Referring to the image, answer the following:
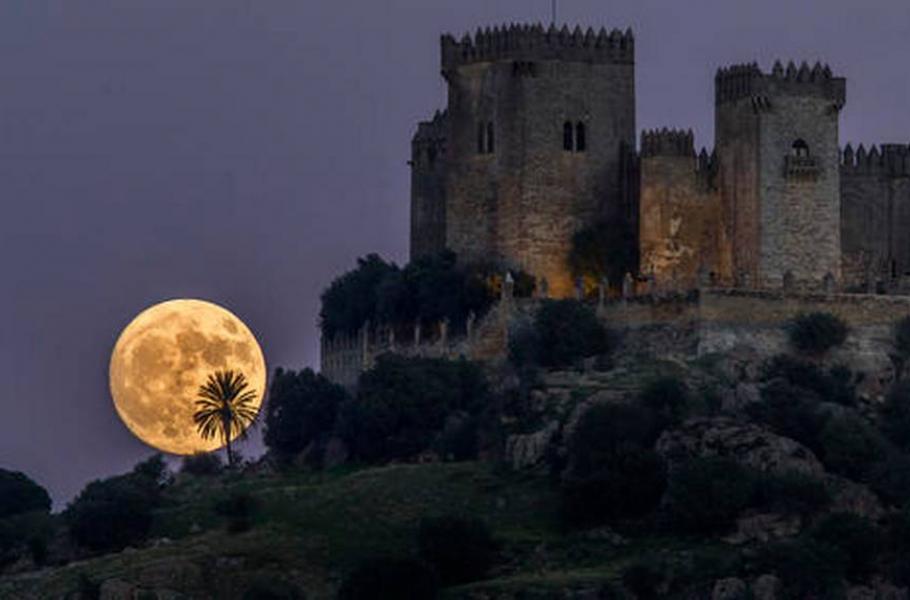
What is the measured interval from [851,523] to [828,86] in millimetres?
21576

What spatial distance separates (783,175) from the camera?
159m

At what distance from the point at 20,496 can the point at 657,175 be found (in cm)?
2560

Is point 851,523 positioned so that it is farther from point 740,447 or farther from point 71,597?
point 71,597

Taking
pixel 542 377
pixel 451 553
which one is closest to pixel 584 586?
pixel 451 553

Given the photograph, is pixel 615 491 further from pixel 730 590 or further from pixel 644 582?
pixel 730 590

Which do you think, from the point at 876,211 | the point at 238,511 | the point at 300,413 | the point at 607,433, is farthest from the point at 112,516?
the point at 876,211

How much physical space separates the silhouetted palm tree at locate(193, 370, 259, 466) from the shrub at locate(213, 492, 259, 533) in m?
11.0

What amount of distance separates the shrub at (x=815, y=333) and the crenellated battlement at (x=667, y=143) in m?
7.69

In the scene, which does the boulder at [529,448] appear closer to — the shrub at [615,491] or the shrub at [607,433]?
the shrub at [607,433]

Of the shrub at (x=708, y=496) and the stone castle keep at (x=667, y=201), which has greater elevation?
the stone castle keep at (x=667, y=201)

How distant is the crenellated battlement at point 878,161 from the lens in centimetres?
16338

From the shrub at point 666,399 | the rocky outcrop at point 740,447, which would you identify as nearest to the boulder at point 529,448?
the shrub at point 666,399

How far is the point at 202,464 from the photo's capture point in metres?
165

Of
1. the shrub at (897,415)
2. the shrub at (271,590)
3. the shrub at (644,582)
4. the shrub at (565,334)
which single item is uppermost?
the shrub at (565,334)
